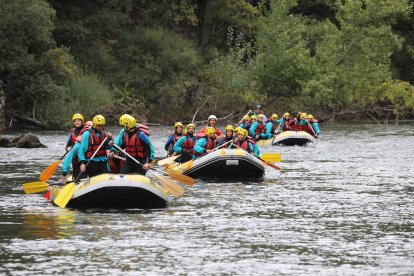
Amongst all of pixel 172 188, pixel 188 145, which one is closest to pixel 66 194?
pixel 172 188

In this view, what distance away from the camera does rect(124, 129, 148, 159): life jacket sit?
1814 cm

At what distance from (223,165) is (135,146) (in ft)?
17.4

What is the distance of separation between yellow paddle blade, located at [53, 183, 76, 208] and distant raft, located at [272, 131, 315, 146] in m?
20.2

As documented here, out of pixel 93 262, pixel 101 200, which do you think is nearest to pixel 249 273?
pixel 93 262

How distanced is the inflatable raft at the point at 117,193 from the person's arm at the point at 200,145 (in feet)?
18.9

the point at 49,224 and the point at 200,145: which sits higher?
the point at 200,145

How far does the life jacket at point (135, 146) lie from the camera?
714 inches

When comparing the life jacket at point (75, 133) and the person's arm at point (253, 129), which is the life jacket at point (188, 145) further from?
the person's arm at point (253, 129)

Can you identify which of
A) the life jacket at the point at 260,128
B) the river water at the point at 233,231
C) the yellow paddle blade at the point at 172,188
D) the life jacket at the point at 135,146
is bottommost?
the river water at the point at 233,231

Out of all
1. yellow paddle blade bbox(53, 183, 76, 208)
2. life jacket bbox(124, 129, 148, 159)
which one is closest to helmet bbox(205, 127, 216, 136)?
life jacket bbox(124, 129, 148, 159)

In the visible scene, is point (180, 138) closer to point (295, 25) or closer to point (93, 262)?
point (93, 262)

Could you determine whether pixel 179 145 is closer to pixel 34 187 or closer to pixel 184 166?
pixel 184 166

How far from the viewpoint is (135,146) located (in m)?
18.1

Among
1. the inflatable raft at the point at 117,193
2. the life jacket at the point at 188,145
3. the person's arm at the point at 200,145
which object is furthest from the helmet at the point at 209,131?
the inflatable raft at the point at 117,193
